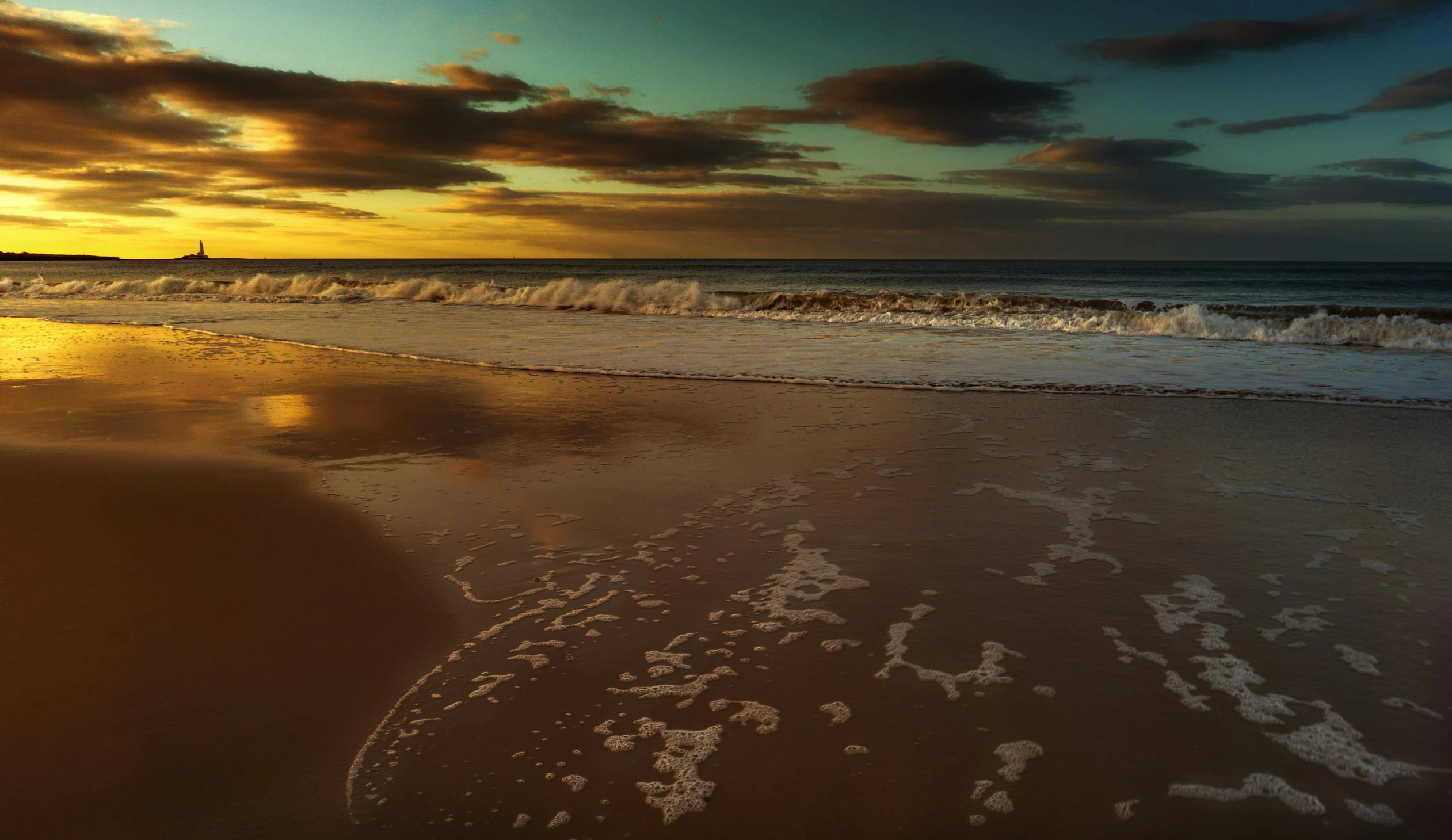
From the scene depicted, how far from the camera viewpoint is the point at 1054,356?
14.0m

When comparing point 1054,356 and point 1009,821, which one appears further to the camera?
point 1054,356

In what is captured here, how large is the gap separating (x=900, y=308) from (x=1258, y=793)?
997 inches

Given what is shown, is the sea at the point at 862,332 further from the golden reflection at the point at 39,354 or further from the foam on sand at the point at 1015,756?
the foam on sand at the point at 1015,756

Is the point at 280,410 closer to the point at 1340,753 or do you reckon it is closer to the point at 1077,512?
the point at 1077,512

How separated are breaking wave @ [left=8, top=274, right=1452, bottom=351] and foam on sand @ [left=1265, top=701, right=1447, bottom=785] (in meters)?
17.6

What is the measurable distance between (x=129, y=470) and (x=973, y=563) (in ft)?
19.9

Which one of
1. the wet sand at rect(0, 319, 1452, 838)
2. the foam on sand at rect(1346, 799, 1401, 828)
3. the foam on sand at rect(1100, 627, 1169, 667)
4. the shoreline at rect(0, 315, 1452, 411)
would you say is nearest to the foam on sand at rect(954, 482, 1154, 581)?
the wet sand at rect(0, 319, 1452, 838)

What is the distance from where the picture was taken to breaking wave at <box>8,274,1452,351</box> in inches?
734

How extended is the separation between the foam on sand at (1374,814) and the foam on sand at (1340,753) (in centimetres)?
14

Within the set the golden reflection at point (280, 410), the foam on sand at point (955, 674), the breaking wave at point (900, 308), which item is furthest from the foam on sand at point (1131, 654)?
the breaking wave at point (900, 308)

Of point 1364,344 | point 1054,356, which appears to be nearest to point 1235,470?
point 1054,356

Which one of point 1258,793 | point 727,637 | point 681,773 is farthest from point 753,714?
point 1258,793

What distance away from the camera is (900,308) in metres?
27.1

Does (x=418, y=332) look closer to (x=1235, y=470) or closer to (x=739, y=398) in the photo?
(x=739, y=398)
